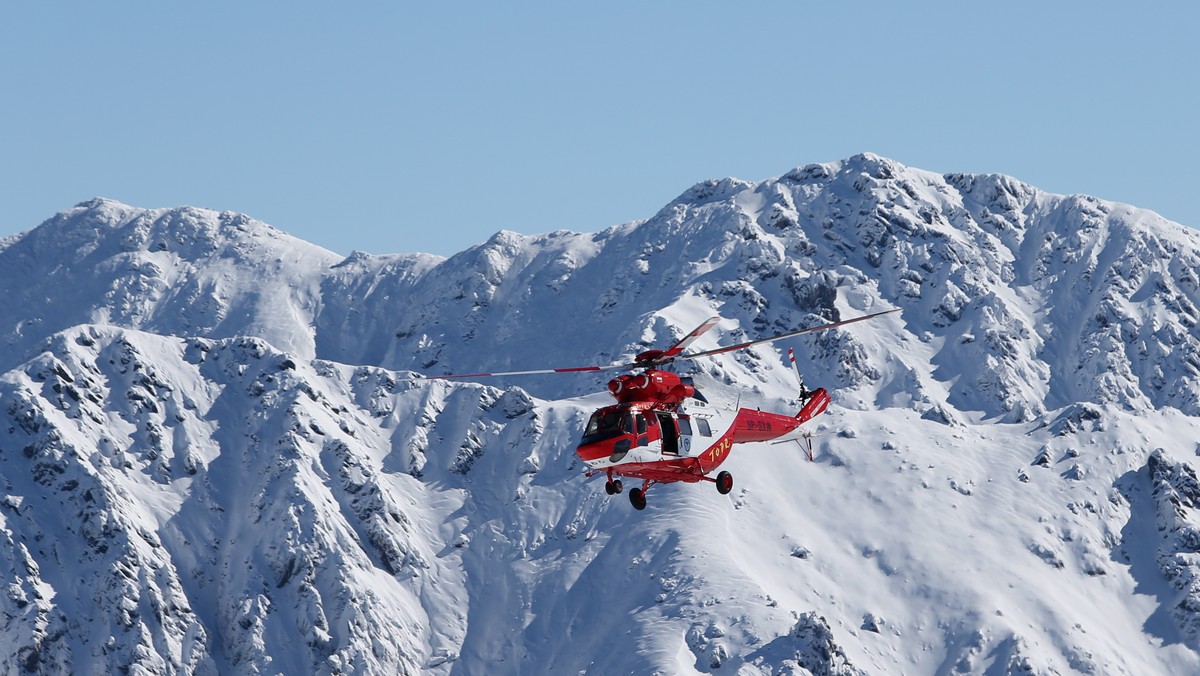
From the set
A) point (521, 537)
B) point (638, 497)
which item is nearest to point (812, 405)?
point (638, 497)

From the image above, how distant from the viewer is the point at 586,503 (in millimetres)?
163500

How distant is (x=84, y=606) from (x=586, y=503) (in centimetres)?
4794


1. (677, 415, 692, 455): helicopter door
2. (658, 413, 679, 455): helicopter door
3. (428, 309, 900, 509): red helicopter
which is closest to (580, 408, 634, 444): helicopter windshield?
(428, 309, 900, 509): red helicopter

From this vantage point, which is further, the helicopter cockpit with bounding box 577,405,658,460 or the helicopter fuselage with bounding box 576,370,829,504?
the helicopter fuselage with bounding box 576,370,829,504

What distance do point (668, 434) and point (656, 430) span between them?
746 millimetres

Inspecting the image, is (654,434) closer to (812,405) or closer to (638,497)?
(638,497)

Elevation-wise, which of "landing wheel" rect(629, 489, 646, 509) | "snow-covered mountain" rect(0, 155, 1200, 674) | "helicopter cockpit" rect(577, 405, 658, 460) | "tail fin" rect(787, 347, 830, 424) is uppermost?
"snow-covered mountain" rect(0, 155, 1200, 674)

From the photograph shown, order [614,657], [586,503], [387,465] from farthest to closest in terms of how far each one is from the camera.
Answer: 1. [387,465]
2. [586,503]
3. [614,657]

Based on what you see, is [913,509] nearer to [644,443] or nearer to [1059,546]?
[1059,546]

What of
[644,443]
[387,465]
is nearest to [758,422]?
[644,443]

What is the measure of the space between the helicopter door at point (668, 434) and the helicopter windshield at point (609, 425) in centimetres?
218

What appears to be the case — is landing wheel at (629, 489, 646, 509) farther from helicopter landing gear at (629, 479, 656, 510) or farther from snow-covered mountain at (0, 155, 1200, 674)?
snow-covered mountain at (0, 155, 1200, 674)

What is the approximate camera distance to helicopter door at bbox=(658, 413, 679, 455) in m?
60.5

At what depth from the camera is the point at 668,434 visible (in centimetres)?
6059
